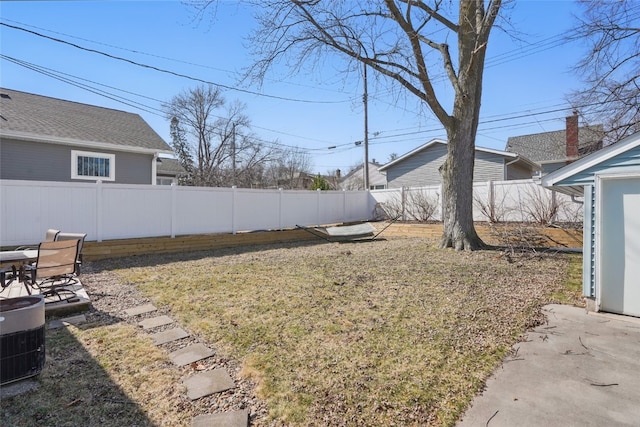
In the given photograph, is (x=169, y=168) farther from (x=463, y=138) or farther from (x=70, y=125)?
(x=463, y=138)

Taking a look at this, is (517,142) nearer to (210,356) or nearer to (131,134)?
(131,134)

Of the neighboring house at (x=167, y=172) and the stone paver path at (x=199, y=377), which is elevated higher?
the neighboring house at (x=167, y=172)

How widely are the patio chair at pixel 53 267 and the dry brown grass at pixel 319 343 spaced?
1070 mm

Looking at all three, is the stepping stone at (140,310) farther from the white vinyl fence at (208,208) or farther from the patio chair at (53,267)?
the white vinyl fence at (208,208)

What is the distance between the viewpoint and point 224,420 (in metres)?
2.21

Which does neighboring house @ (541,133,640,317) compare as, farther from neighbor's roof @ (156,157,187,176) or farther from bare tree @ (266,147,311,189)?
bare tree @ (266,147,311,189)

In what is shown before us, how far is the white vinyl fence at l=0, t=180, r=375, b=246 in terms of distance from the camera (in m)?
7.11

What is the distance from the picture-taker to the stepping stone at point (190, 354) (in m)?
3.04

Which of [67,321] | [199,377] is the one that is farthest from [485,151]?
[67,321]

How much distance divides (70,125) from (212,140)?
53.7 ft

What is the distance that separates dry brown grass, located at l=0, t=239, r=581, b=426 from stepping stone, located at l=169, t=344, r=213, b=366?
102mm

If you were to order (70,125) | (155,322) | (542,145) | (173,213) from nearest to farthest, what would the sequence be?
1. (155,322)
2. (173,213)
3. (70,125)
4. (542,145)

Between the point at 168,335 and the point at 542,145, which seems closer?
the point at 168,335

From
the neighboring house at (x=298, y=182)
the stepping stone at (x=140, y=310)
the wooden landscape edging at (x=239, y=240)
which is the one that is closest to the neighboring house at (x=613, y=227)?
the wooden landscape edging at (x=239, y=240)
